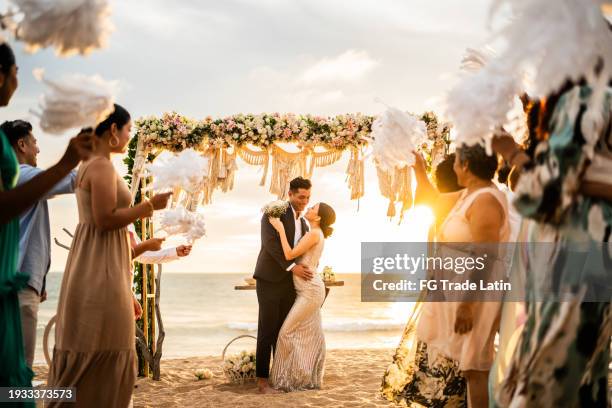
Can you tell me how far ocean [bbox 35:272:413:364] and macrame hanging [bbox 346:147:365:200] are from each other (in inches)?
259

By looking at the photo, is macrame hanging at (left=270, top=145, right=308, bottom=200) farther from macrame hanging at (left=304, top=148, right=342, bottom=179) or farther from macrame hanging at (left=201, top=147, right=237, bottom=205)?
macrame hanging at (left=201, top=147, right=237, bottom=205)

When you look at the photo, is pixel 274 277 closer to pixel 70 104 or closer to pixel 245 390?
pixel 245 390

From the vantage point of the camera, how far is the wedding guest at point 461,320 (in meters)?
3.56

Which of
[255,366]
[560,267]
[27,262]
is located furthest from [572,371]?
[255,366]

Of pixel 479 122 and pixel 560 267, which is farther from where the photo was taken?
pixel 479 122

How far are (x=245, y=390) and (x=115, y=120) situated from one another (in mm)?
4864

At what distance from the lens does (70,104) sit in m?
2.68

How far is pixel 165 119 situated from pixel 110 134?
16.5ft

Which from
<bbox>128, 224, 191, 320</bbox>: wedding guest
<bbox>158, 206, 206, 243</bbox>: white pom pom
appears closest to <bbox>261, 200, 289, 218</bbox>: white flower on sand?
<bbox>128, 224, 191, 320</bbox>: wedding guest

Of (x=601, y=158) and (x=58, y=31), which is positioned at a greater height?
(x=58, y=31)

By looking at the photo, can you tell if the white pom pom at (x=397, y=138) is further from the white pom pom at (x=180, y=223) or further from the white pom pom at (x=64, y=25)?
the white pom pom at (x=64, y=25)

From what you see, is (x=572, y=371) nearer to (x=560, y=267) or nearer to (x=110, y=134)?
(x=560, y=267)

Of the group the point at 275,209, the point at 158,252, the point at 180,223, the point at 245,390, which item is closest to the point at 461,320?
the point at 180,223

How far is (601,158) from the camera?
91.4 inches
